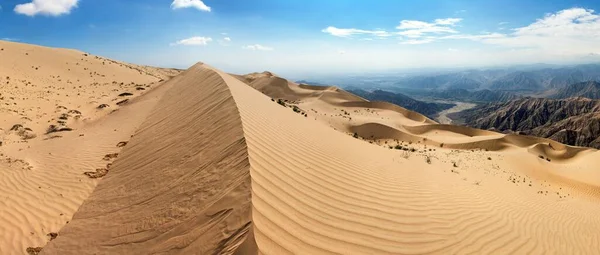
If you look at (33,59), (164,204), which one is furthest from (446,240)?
(33,59)

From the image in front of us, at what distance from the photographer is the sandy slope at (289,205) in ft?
13.7

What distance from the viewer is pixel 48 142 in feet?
A: 39.4

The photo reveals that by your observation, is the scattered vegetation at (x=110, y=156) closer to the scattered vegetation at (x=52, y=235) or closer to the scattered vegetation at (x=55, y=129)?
the scattered vegetation at (x=52, y=235)

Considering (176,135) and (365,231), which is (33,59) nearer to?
(176,135)

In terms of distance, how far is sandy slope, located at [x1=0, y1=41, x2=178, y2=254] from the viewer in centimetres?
626

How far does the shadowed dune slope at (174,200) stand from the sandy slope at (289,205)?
26mm

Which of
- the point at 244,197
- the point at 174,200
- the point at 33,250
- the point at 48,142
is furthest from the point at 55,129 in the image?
the point at 244,197

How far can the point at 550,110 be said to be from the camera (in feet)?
484

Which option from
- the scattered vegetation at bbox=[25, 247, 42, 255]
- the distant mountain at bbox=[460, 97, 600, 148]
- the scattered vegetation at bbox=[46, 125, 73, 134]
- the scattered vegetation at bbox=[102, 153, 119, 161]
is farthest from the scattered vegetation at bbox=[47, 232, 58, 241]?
the distant mountain at bbox=[460, 97, 600, 148]

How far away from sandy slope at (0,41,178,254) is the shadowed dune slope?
0.67 meters

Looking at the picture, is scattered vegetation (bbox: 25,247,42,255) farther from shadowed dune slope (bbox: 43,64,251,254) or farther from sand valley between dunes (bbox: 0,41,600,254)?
shadowed dune slope (bbox: 43,64,251,254)

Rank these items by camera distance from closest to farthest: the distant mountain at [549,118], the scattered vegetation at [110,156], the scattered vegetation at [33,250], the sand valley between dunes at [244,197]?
the sand valley between dunes at [244,197] < the scattered vegetation at [33,250] < the scattered vegetation at [110,156] < the distant mountain at [549,118]

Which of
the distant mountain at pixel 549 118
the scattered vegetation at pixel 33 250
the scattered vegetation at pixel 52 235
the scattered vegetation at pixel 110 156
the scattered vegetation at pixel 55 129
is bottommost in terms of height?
the distant mountain at pixel 549 118

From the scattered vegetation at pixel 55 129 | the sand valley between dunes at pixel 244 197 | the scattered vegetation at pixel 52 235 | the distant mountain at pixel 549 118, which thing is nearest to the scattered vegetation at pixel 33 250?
the sand valley between dunes at pixel 244 197
